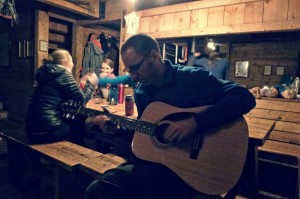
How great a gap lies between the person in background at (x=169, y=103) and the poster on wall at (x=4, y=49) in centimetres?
687

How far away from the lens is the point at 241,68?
27.9 ft

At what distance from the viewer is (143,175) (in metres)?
1.78

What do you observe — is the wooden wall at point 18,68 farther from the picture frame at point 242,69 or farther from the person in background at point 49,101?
the picture frame at point 242,69

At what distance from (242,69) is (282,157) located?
6204 mm

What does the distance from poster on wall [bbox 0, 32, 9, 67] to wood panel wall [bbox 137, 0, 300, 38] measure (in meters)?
4.66

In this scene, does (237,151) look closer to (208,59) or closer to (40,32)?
(208,59)

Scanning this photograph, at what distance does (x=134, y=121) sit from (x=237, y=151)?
889mm

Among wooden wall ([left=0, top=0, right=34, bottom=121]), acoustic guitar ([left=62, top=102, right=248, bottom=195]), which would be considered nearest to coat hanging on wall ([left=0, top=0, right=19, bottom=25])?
wooden wall ([left=0, top=0, right=34, bottom=121])

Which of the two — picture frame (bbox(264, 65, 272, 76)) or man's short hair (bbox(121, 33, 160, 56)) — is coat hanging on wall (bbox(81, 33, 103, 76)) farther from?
picture frame (bbox(264, 65, 272, 76))

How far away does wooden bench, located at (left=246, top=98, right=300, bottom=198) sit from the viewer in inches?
112

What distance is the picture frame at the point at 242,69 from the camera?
27.5ft

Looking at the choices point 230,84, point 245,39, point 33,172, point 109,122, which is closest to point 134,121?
point 109,122

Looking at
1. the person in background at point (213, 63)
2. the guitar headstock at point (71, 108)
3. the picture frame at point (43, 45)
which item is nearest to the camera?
the guitar headstock at point (71, 108)

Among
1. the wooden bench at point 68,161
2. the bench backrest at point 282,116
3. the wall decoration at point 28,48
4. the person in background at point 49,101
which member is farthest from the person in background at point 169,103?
the wall decoration at point 28,48
